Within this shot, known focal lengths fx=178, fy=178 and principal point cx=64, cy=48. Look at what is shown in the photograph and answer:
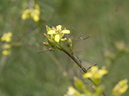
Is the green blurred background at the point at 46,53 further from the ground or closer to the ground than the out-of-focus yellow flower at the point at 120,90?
further from the ground

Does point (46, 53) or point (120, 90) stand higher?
point (46, 53)

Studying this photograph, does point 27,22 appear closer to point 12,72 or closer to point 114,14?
point 12,72

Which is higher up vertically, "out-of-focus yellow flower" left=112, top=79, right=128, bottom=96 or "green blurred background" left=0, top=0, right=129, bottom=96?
"green blurred background" left=0, top=0, right=129, bottom=96

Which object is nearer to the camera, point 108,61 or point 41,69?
point 108,61

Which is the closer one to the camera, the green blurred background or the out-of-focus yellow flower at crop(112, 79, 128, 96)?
the out-of-focus yellow flower at crop(112, 79, 128, 96)

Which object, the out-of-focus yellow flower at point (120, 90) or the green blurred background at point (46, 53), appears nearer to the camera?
the out-of-focus yellow flower at point (120, 90)

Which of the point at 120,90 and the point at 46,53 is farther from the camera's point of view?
the point at 46,53

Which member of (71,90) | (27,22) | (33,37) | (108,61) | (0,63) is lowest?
(71,90)

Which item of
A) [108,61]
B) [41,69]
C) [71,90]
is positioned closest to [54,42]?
[71,90]
